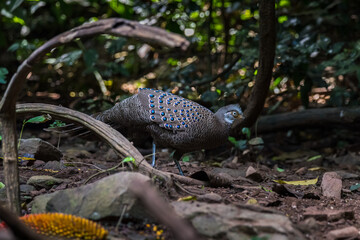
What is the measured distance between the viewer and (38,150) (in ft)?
13.3

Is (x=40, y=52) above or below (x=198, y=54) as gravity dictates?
above

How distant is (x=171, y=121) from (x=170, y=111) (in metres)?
0.10

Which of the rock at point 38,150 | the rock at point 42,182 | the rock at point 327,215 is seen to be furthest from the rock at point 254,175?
the rock at point 38,150

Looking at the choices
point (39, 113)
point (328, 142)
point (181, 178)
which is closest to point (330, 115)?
point (328, 142)

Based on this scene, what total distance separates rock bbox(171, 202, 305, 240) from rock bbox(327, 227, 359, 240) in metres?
0.28

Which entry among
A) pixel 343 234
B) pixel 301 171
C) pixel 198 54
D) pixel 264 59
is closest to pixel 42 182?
pixel 343 234

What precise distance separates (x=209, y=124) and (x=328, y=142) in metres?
3.26

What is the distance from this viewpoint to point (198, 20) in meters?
7.52

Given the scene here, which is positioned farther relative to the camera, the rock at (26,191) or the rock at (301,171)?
the rock at (301,171)

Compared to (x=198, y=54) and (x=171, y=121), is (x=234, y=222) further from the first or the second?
(x=198, y=54)

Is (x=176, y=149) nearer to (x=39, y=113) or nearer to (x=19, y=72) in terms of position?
(x=39, y=113)

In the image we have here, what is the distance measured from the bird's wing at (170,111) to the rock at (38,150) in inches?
40.7

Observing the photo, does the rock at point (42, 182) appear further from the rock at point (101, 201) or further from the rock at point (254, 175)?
the rock at point (254, 175)

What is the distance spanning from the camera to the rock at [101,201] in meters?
2.33
